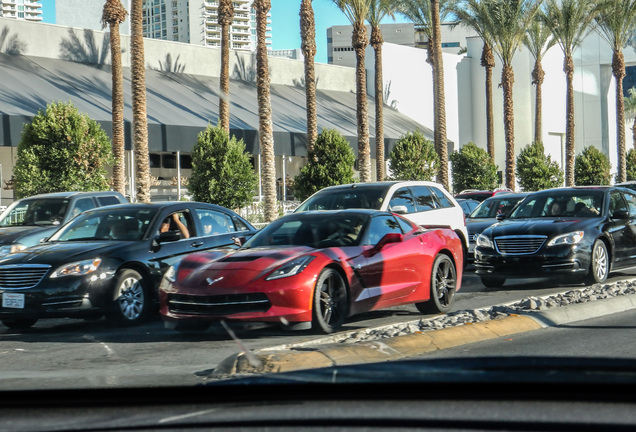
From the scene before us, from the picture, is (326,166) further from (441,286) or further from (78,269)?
(78,269)

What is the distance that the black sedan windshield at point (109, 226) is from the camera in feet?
38.0

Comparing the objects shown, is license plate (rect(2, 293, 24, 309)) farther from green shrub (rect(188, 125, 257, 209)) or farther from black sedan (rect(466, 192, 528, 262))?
green shrub (rect(188, 125, 257, 209))

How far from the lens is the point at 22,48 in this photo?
35250 millimetres

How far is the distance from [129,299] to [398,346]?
4100 mm

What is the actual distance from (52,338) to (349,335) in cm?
344

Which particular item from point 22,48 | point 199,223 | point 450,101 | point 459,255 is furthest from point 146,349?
point 450,101

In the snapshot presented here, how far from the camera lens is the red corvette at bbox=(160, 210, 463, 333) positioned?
893 cm

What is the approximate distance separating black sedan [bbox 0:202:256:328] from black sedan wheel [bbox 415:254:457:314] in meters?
3.03

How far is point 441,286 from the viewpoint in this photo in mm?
11078

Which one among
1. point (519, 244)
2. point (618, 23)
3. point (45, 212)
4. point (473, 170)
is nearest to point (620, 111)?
point (618, 23)

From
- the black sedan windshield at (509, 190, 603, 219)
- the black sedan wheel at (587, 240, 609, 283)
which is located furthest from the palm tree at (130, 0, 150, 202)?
the black sedan wheel at (587, 240, 609, 283)

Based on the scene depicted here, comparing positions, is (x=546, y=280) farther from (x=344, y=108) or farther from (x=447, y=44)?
(x=447, y=44)

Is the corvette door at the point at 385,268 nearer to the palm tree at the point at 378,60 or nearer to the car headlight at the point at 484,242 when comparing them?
the car headlight at the point at 484,242

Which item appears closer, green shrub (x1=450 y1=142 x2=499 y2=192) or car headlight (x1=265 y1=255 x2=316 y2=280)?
car headlight (x1=265 y1=255 x2=316 y2=280)
